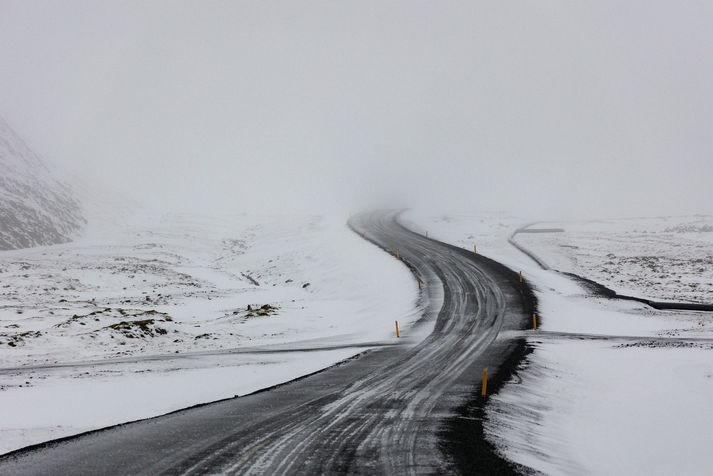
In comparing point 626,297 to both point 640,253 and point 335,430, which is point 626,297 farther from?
point 335,430

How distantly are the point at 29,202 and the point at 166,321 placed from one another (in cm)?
5129

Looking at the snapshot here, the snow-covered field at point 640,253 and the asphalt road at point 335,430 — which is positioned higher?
the snow-covered field at point 640,253

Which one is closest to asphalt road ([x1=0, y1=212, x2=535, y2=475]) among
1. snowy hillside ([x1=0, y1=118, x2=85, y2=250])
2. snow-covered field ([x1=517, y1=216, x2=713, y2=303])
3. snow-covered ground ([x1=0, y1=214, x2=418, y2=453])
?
snow-covered ground ([x1=0, y1=214, x2=418, y2=453])

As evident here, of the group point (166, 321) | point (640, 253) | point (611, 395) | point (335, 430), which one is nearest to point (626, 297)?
point (611, 395)

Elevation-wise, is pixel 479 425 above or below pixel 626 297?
below

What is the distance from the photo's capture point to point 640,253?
5347 cm

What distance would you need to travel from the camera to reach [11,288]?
1299 inches

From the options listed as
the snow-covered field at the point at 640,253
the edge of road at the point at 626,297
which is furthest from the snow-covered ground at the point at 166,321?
the snow-covered field at the point at 640,253

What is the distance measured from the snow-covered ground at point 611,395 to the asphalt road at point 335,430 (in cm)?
105

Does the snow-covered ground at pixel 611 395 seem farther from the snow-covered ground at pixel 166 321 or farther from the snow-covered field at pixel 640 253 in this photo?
the snow-covered field at pixel 640 253

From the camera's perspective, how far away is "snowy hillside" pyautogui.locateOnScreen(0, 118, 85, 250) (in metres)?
57.5

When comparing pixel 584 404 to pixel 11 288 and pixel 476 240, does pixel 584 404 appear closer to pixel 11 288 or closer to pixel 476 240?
pixel 11 288

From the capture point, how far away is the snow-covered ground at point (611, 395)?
10477mm

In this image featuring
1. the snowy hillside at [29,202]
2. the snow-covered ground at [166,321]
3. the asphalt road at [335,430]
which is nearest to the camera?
the asphalt road at [335,430]
